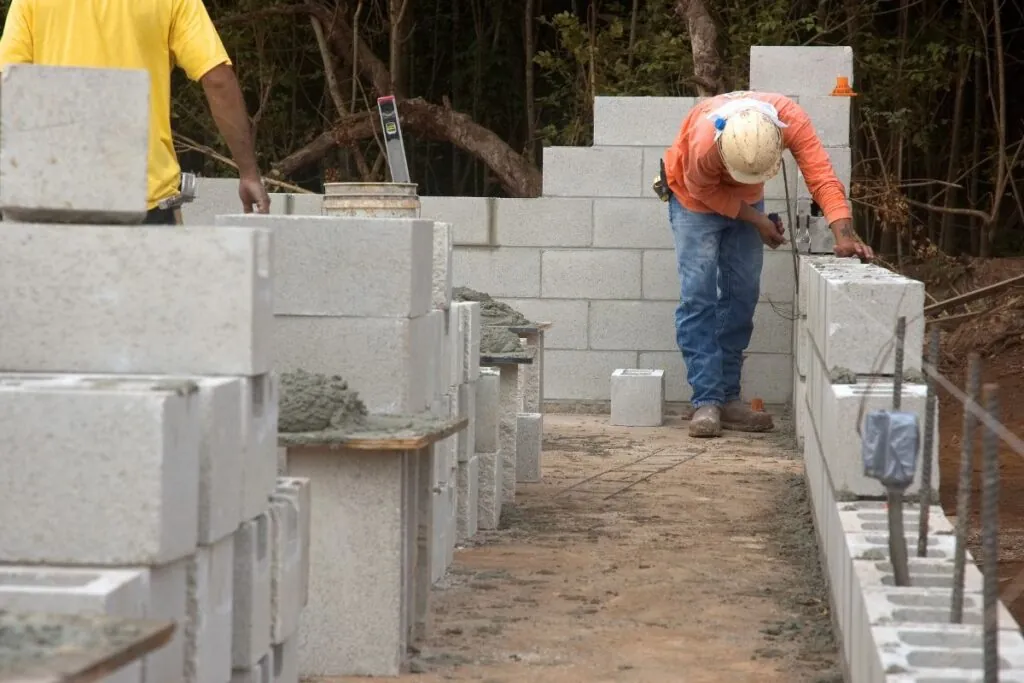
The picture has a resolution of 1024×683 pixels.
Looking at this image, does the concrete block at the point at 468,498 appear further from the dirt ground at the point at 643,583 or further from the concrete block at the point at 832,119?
the concrete block at the point at 832,119

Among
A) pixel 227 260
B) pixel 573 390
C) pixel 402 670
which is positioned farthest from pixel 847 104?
pixel 227 260

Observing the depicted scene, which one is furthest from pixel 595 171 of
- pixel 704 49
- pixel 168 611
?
pixel 168 611

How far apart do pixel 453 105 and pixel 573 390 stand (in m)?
5.83

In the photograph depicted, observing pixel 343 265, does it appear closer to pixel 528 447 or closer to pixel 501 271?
pixel 528 447

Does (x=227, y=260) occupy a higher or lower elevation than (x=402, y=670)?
higher

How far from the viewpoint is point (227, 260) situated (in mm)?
3111

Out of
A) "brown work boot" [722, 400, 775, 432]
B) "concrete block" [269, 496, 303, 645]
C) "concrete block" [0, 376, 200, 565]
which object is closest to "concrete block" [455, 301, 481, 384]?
"concrete block" [269, 496, 303, 645]

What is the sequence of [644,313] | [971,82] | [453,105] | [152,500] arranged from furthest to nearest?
1. [453,105]
2. [971,82]
3. [644,313]
4. [152,500]

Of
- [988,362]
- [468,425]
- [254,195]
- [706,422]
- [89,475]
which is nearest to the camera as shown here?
[89,475]

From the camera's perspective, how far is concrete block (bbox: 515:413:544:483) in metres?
7.06

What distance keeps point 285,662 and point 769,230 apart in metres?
4.85

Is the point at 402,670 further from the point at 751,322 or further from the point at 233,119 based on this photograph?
the point at 751,322

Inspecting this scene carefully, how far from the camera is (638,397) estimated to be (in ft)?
28.9

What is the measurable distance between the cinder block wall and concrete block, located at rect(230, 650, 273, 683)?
5945 millimetres
